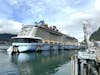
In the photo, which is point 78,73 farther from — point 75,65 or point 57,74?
point 57,74

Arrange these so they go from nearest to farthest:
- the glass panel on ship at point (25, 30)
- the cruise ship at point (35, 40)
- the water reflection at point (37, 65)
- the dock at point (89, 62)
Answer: the dock at point (89, 62)
the water reflection at point (37, 65)
the cruise ship at point (35, 40)
the glass panel on ship at point (25, 30)

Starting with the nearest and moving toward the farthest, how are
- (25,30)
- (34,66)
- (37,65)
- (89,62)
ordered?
(89,62) < (34,66) < (37,65) < (25,30)

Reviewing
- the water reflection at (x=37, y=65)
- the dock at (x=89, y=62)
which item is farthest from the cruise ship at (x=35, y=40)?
the dock at (x=89, y=62)

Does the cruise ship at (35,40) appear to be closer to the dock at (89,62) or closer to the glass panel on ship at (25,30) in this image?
the glass panel on ship at (25,30)

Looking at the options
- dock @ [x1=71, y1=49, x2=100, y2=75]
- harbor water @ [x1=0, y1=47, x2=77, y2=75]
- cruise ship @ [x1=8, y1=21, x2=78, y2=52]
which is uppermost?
cruise ship @ [x1=8, y1=21, x2=78, y2=52]

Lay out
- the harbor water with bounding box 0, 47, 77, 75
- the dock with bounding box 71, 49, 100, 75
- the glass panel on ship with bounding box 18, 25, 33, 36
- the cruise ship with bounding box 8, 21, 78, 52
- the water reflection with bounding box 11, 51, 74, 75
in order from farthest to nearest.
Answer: the glass panel on ship with bounding box 18, 25, 33, 36 < the cruise ship with bounding box 8, 21, 78, 52 < the water reflection with bounding box 11, 51, 74, 75 < the harbor water with bounding box 0, 47, 77, 75 < the dock with bounding box 71, 49, 100, 75

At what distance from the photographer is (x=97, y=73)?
1227 cm

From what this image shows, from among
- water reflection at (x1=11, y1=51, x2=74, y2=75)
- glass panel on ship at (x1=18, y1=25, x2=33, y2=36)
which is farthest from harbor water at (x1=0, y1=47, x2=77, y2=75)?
glass panel on ship at (x1=18, y1=25, x2=33, y2=36)

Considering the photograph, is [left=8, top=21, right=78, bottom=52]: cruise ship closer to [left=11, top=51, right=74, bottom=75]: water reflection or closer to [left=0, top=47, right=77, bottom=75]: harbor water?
[left=11, top=51, right=74, bottom=75]: water reflection

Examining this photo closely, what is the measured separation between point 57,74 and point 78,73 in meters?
9.00

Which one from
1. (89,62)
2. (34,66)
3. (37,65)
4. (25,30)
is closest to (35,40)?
(25,30)

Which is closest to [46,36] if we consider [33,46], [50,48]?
[50,48]

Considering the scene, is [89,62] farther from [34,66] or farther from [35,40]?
[35,40]

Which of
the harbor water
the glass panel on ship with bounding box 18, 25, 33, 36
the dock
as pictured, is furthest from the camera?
the glass panel on ship with bounding box 18, 25, 33, 36
